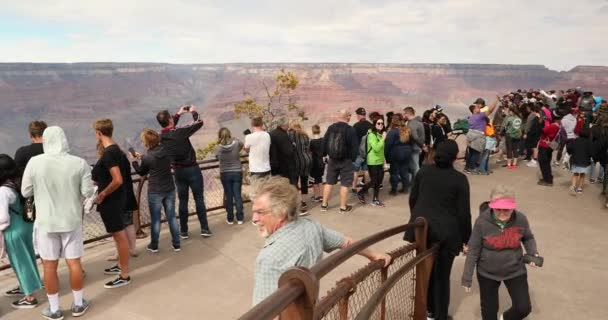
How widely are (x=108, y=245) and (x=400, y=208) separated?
4.18 meters

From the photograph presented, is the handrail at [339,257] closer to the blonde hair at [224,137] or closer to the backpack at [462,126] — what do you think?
the blonde hair at [224,137]

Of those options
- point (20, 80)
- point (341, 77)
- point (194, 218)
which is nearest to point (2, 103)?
point (20, 80)

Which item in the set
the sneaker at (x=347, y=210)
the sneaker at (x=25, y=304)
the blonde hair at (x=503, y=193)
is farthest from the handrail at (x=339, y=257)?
the sneaker at (x=347, y=210)

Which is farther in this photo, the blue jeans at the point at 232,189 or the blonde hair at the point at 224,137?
the blue jeans at the point at 232,189

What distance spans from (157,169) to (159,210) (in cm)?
49

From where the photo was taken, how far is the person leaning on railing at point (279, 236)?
1.79 m

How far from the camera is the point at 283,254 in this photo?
179 cm

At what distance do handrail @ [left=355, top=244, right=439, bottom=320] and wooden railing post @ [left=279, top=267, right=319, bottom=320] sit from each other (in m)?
0.70

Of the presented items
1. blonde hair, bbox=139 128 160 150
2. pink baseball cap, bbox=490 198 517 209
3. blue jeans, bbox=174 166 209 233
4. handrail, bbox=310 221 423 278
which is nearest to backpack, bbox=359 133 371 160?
blue jeans, bbox=174 166 209 233

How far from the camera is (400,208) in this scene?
22.4 ft

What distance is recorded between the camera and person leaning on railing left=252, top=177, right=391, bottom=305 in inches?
70.5

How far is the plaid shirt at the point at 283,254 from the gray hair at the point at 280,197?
0.05 m

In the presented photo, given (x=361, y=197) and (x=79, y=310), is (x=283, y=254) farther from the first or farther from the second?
(x=361, y=197)

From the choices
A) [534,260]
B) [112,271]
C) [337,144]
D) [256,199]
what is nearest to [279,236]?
[256,199]
